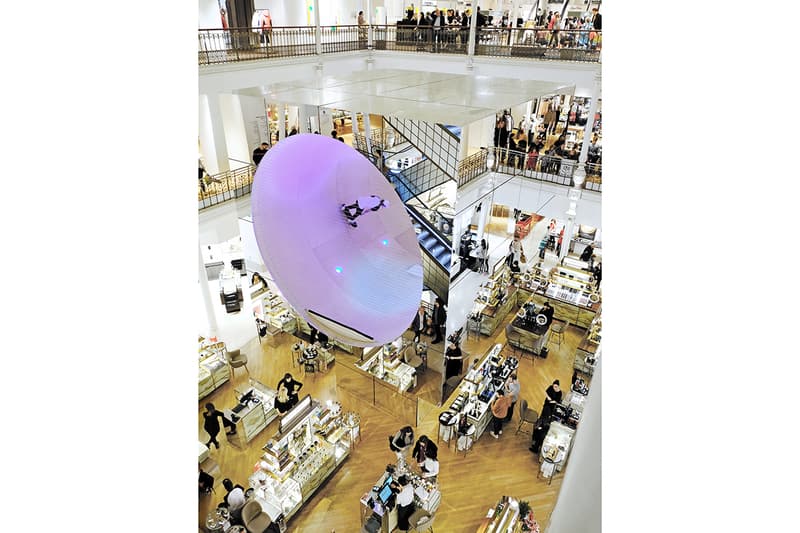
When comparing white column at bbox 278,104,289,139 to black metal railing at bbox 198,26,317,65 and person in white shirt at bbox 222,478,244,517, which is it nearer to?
person in white shirt at bbox 222,478,244,517

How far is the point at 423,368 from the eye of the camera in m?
4.59

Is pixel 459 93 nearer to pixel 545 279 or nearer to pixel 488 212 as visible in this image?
pixel 488 212

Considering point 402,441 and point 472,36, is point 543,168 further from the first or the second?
point 472,36

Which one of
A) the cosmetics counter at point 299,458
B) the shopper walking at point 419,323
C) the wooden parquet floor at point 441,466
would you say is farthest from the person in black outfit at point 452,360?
the cosmetics counter at point 299,458

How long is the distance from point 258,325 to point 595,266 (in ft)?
22.1

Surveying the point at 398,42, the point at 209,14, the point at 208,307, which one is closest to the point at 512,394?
the point at 208,307

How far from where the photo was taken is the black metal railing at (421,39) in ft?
35.6

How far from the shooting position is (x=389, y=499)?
513cm

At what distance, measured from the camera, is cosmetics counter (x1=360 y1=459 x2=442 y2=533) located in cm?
505

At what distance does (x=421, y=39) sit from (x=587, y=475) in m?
10.8

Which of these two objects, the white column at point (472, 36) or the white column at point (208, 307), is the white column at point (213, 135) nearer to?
the white column at point (208, 307)

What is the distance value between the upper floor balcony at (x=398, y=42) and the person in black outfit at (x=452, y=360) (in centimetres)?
658

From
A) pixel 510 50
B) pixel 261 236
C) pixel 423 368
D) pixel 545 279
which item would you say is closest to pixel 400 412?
pixel 423 368

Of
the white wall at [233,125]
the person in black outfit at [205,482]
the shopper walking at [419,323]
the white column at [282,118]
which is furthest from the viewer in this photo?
the white wall at [233,125]
